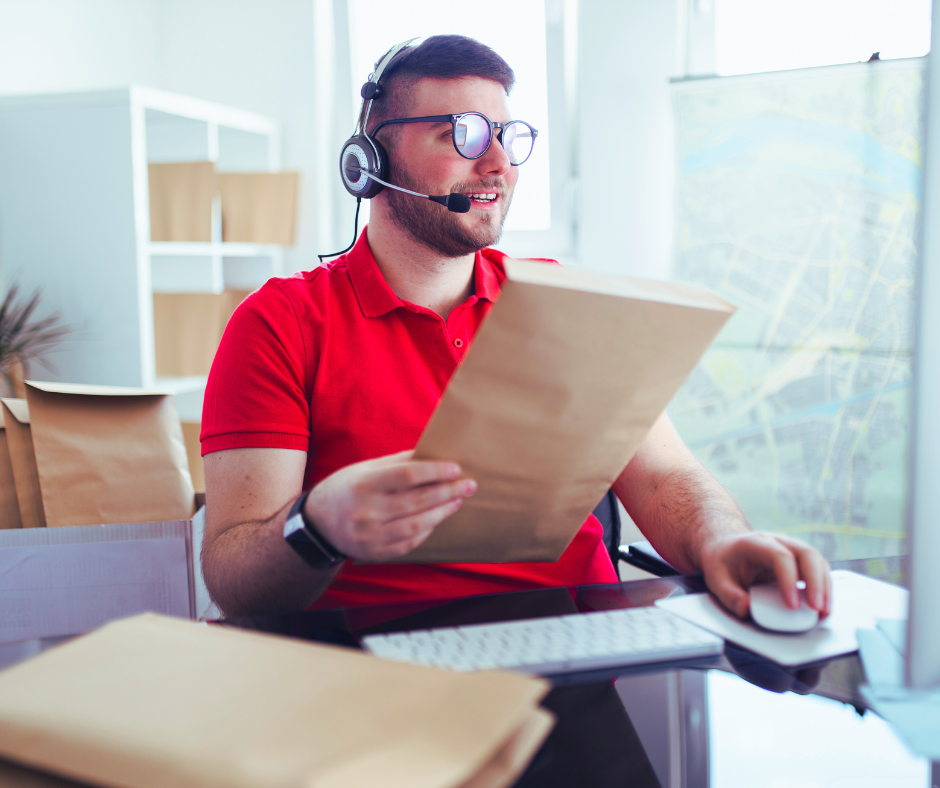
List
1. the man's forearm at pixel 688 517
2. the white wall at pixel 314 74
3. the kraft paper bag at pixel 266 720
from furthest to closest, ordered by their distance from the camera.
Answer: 1. the white wall at pixel 314 74
2. the man's forearm at pixel 688 517
3. the kraft paper bag at pixel 266 720

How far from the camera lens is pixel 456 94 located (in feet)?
4.02

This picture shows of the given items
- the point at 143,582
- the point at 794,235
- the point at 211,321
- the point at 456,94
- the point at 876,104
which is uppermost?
the point at 876,104

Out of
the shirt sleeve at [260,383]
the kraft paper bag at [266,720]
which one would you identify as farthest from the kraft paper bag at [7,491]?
the kraft paper bag at [266,720]

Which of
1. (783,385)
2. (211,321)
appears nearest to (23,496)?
(211,321)

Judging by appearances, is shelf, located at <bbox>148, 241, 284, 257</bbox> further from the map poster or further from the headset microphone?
the map poster

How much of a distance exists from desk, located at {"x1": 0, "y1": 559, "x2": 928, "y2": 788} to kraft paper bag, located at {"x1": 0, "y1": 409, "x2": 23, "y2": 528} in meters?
0.71

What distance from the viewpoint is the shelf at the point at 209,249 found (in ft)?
7.94

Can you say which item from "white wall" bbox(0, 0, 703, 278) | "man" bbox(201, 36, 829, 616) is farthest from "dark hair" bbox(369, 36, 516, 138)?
"white wall" bbox(0, 0, 703, 278)

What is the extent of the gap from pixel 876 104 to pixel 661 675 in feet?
6.78

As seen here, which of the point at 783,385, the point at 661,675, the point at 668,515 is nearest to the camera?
the point at 661,675

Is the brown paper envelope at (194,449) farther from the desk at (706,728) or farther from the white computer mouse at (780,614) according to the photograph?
the white computer mouse at (780,614)

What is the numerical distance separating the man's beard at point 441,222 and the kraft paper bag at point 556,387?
23.4 inches

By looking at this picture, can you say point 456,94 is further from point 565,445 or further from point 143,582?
point 143,582

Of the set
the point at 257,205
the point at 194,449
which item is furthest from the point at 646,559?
the point at 257,205
